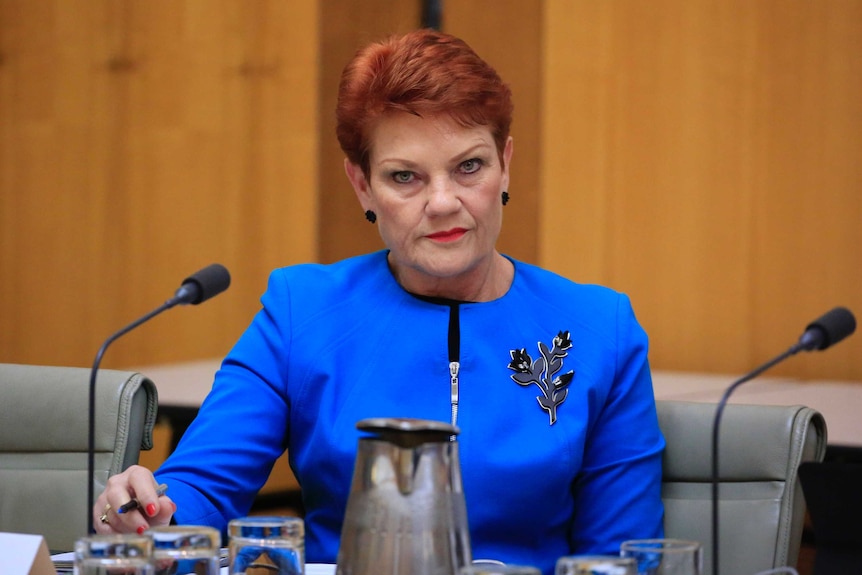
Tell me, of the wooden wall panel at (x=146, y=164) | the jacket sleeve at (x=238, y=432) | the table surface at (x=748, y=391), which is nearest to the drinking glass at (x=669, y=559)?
the jacket sleeve at (x=238, y=432)

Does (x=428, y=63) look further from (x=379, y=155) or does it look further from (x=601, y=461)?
(x=601, y=461)

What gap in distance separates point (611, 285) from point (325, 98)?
4.03 feet

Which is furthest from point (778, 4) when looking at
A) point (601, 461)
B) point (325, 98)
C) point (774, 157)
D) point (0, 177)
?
point (0, 177)

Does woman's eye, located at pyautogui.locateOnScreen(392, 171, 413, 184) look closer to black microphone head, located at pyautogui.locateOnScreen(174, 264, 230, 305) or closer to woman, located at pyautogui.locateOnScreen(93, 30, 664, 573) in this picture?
woman, located at pyautogui.locateOnScreen(93, 30, 664, 573)

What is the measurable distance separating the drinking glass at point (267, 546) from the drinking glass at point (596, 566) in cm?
23

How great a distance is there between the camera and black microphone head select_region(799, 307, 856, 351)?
1117 millimetres

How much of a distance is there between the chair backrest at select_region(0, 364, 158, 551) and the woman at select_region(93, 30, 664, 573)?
0.59 ft

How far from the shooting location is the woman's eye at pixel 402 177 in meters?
1.58

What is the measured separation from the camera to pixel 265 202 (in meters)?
4.17

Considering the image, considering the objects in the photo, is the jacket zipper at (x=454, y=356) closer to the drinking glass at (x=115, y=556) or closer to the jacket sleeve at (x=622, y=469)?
the jacket sleeve at (x=622, y=469)

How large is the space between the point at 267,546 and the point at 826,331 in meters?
0.56

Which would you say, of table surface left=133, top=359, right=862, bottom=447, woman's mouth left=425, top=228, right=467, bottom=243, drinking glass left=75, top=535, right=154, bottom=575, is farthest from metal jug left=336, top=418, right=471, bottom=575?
table surface left=133, top=359, right=862, bottom=447

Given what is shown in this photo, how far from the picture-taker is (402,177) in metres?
1.58

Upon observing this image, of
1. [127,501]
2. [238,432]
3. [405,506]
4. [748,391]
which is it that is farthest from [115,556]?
[748,391]
